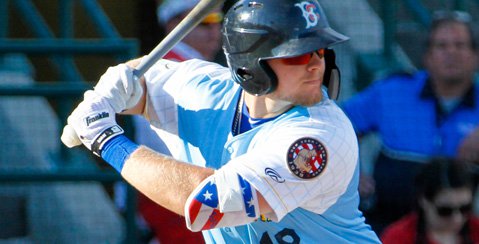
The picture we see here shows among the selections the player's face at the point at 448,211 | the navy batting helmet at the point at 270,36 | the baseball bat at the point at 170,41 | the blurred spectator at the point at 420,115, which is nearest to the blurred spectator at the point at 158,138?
the blurred spectator at the point at 420,115

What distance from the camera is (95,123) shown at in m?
3.62

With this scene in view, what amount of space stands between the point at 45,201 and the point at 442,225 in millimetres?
1935

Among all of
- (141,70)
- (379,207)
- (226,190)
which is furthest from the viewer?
(379,207)

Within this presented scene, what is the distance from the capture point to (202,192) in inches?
134

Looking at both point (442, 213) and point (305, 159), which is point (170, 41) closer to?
point (305, 159)

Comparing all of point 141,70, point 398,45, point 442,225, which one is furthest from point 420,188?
point 141,70

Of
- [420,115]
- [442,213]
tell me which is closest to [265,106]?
[442,213]

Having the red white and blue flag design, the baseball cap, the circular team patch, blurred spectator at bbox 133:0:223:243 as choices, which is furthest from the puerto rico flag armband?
the baseball cap

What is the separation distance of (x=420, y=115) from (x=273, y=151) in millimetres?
2130

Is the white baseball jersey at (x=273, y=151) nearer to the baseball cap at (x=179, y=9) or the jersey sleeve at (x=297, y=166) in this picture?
the jersey sleeve at (x=297, y=166)

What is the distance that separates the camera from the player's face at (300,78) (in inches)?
140

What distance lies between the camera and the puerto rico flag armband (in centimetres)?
338

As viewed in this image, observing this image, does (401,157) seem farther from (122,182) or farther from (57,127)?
(57,127)

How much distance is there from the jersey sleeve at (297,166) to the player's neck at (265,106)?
0.15m
